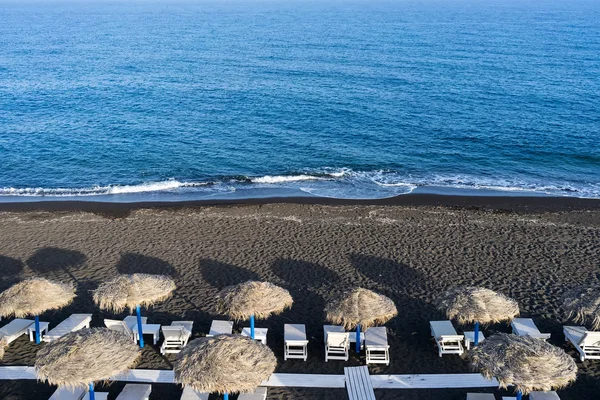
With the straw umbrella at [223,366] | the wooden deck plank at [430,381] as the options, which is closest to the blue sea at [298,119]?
the wooden deck plank at [430,381]

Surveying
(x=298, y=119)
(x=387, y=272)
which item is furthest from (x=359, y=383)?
(x=298, y=119)

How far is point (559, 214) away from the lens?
25.4m

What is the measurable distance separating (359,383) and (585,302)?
6304mm

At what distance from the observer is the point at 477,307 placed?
13797mm

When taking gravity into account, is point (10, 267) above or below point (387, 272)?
below

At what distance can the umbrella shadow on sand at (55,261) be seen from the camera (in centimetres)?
1934

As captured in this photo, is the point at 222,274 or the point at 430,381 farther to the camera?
the point at 222,274

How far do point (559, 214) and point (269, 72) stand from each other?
128ft

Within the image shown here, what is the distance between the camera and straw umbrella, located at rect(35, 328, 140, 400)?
1118cm

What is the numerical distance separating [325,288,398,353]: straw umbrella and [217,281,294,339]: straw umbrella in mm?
1400

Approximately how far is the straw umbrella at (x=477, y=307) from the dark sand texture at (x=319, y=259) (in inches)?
54.0

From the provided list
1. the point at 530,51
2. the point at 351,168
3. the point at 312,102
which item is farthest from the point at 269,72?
the point at 530,51

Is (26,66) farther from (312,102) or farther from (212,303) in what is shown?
(212,303)

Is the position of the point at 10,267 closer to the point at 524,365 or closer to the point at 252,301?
the point at 252,301
